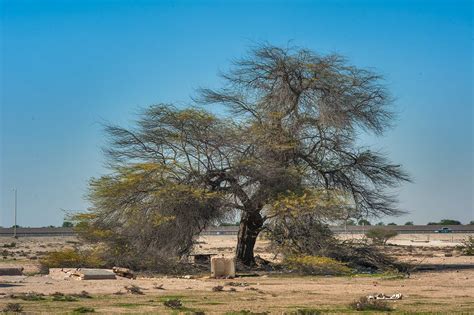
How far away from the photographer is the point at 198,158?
43.2 metres

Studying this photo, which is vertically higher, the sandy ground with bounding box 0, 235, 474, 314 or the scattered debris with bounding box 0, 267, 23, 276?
the scattered debris with bounding box 0, 267, 23, 276

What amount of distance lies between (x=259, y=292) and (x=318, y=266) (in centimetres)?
984

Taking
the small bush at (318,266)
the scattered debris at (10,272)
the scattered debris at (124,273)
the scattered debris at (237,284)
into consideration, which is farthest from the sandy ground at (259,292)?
the scattered debris at (10,272)

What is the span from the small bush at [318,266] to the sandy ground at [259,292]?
35.3 inches

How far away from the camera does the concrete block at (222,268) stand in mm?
37719

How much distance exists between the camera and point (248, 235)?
44938 millimetres

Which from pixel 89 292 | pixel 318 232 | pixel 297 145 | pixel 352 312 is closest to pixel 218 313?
pixel 352 312

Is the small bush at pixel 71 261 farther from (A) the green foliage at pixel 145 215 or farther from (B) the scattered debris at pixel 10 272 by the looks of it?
(B) the scattered debris at pixel 10 272

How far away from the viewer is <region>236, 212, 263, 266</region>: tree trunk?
147ft

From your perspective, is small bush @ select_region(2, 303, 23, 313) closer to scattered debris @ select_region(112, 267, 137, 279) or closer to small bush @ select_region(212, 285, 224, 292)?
small bush @ select_region(212, 285, 224, 292)

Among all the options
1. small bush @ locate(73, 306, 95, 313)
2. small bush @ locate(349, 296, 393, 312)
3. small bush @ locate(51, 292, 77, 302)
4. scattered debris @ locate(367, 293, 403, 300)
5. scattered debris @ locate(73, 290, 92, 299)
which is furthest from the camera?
scattered debris @ locate(73, 290, 92, 299)

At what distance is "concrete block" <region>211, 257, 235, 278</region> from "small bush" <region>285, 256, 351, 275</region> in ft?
10.5

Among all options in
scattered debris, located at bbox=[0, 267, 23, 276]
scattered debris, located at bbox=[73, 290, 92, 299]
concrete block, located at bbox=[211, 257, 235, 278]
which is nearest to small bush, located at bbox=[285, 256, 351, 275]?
concrete block, located at bbox=[211, 257, 235, 278]

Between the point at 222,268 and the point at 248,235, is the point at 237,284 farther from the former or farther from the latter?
the point at 248,235
